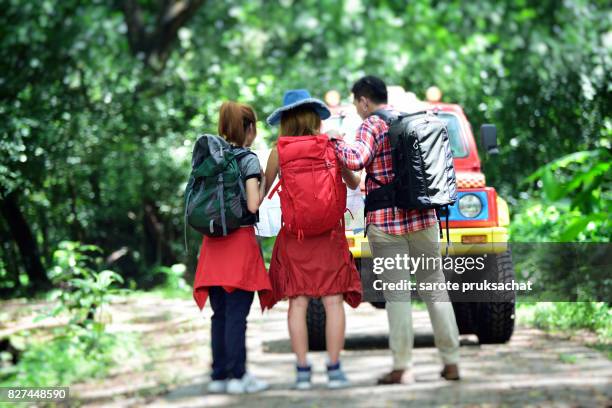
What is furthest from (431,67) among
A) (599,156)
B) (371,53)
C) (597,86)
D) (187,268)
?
(599,156)

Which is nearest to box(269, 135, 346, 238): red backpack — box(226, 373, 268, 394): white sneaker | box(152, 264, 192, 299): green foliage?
box(226, 373, 268, 394): white sneaker

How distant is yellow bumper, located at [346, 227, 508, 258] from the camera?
301 inches

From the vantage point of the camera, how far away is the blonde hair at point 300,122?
6160 mm

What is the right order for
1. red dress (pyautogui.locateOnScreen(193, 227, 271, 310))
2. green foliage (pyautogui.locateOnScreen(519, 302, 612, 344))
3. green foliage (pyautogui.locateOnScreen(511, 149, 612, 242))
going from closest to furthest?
green foliage (pyautogui.locateOnScreen(511, 149, 612, 242)) < red dress (pyautogui.locateOnScreen(193, 227, 271, 310)) < green foliage (pyautogui.locateOnScreen(519, 302, 612, 344))

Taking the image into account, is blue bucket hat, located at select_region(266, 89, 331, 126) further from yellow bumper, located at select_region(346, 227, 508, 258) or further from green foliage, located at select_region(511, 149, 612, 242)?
yellow bumper, located at select_region(346, 227, 508, 258)

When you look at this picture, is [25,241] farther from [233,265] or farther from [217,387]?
[233,265]

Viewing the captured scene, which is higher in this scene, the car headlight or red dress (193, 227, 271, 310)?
the car headlight

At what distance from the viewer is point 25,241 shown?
11055 millimetres

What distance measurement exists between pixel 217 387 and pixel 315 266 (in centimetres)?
97

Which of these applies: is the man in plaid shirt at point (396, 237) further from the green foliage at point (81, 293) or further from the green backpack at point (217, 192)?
the green foliage at point (81, 293)

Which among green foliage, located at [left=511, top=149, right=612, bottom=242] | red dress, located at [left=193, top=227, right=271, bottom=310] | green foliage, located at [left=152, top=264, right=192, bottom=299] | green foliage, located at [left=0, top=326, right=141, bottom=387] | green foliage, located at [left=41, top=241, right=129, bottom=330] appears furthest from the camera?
green foliage, located at [left=152, top=264, right=192, bottom=299]

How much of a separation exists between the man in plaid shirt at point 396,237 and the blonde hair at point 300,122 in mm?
135

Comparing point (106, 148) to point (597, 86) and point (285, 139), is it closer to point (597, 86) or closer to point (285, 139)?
point (597, 86)

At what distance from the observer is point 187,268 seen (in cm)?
1330
